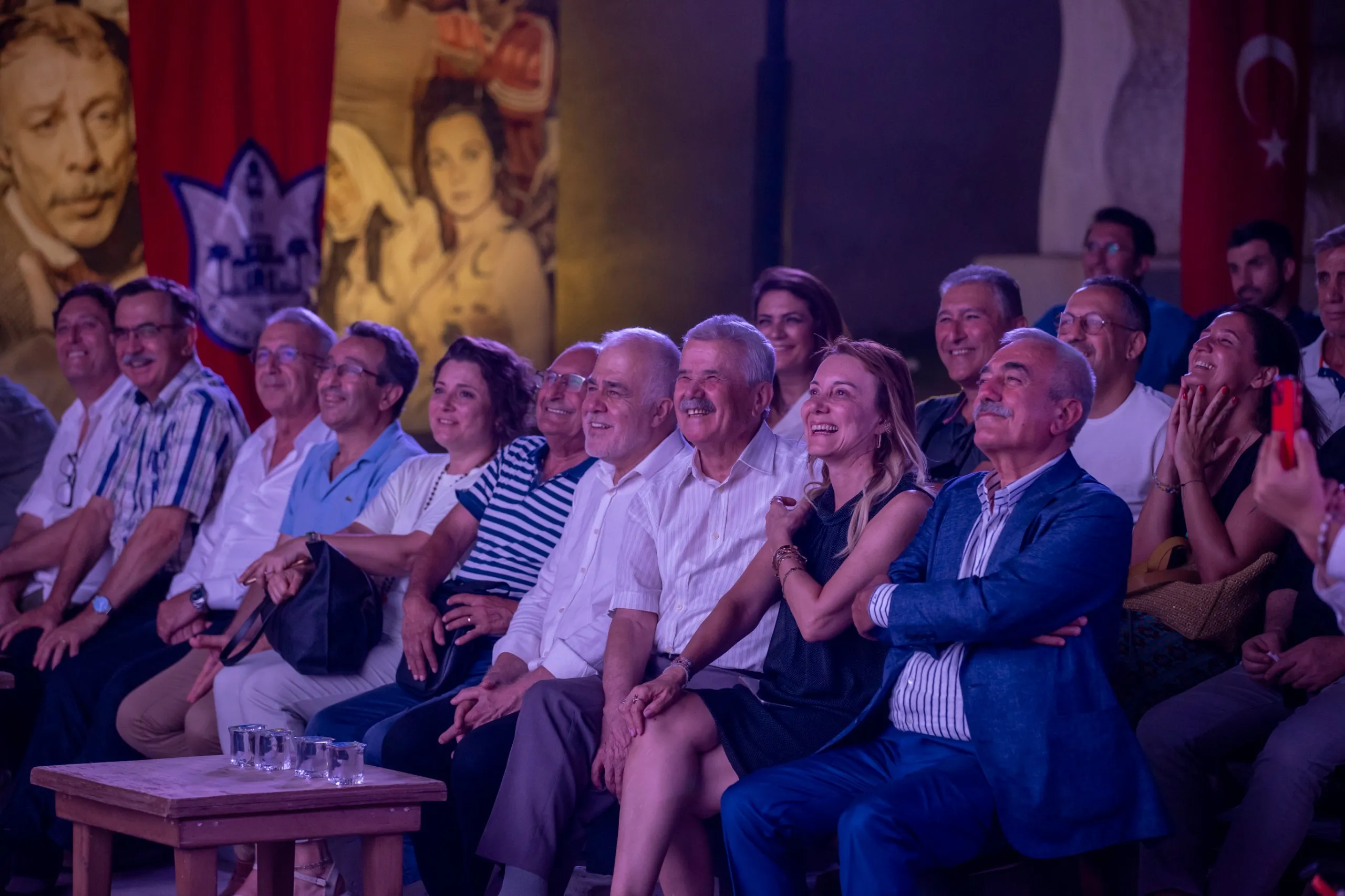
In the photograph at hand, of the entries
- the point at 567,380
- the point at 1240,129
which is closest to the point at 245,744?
the point at 567,380

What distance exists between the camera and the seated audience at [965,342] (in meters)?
4.38

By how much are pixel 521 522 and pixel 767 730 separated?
1.18 m

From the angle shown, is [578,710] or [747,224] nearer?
[578,710]

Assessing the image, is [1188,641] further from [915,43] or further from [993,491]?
[915,43]

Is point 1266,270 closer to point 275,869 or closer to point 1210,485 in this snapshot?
point 1210,485

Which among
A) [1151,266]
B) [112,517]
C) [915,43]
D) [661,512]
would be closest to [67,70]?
[112,517]

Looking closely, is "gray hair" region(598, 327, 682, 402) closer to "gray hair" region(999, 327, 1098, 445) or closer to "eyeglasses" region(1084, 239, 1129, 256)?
"gray hair" region(999, 327, 1098, 445)

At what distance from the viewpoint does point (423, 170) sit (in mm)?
7082

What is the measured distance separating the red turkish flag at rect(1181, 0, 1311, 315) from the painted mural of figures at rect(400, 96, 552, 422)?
301 centimetres

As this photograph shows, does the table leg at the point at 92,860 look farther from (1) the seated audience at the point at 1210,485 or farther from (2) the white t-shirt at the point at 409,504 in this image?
(1) the seated audience at the point at 1210,485

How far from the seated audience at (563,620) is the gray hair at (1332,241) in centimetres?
183

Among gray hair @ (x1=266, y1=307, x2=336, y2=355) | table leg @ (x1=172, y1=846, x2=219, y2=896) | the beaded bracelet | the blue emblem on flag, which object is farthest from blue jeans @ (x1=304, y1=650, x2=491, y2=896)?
the blue emblem on flag

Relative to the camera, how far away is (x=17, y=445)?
230 inches

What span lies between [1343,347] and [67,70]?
5.16m
